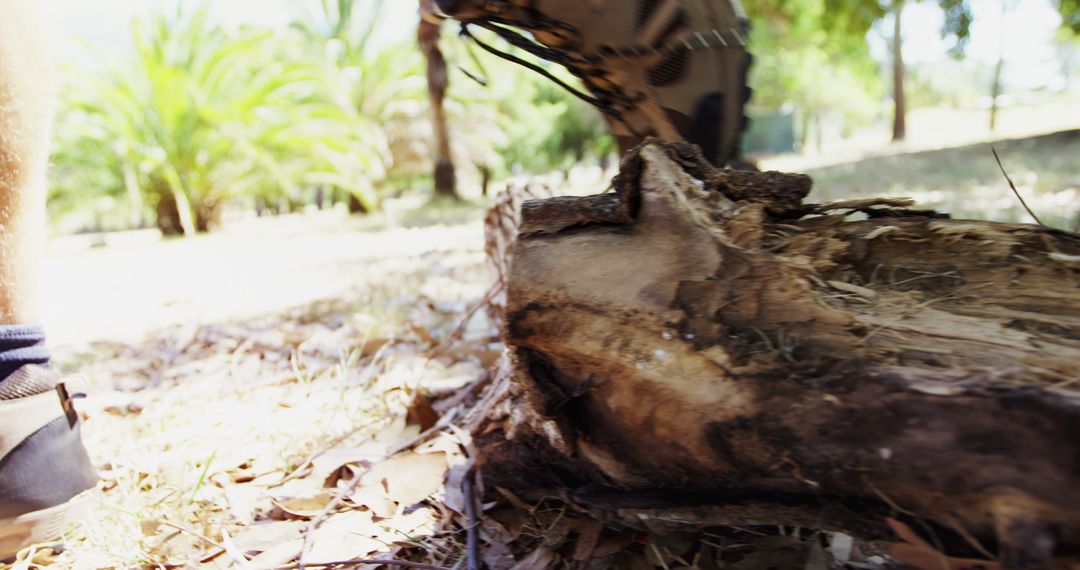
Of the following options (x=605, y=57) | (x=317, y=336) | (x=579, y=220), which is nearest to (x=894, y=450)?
(x=579, y=220)

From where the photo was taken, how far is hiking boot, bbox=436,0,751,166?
4.13ft

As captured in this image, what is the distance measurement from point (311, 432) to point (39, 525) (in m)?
0.46

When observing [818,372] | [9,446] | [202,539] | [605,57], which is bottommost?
[202,539]

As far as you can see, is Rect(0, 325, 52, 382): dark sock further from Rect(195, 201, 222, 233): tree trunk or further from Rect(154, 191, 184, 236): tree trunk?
Rect(154, 191, 184, 236): tree trunk

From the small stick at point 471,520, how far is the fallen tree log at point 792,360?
116mm

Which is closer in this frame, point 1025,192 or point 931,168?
point 1025,192

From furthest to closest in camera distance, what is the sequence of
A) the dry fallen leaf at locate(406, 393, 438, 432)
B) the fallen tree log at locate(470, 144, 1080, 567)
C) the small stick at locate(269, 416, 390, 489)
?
the dry fallen leaf at locate(406, 393, 438, 432)
the small stick at locate(269, 416, 390, 489)
the fallen tree log at locate(470, 144, 1080, 567)

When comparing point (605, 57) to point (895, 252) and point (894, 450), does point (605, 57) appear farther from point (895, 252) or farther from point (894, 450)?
point (894, 450)

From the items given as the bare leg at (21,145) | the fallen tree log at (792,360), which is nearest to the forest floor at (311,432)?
the fallen tree log at (792,360)

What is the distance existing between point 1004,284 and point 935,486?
0.93ft

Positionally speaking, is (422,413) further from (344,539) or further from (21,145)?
(21,145)

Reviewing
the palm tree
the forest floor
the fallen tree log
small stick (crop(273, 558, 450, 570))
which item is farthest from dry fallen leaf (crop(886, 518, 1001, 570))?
the palm tree

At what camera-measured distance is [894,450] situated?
64 centimetres

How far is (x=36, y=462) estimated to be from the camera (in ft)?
3.55
